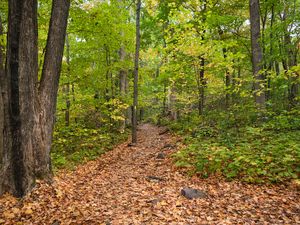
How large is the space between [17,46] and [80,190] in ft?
13.0

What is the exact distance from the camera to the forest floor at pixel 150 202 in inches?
167

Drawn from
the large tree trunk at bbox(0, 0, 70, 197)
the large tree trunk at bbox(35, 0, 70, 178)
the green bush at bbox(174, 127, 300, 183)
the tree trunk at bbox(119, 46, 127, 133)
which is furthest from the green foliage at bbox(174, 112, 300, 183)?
the tree trunk at bbox(119, 46, 127, 133)

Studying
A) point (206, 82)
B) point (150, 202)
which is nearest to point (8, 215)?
point (150, 202)

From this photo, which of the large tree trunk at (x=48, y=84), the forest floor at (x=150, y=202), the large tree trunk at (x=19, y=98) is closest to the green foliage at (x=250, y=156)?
the forest floor at (x=150, y=202)

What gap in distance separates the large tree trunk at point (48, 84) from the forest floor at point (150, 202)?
661 millimetres

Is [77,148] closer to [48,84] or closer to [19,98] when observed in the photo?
[48,84]

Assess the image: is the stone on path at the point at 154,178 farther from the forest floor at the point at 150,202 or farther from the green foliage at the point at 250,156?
the green foliage at the point at 250,156

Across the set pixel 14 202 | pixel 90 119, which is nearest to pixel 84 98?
pixel 90 119

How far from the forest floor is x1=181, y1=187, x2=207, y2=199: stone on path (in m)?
0.14

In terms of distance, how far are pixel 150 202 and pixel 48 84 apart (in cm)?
392

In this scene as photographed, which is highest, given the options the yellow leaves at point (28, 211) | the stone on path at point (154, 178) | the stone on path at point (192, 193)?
the stone on path at point (192, 193)

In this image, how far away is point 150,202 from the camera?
5016mm

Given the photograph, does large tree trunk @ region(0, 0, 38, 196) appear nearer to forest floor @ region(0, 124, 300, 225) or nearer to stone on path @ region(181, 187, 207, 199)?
forest floor @ region(0, 124, 300, 225)

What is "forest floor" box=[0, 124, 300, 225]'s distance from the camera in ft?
13.9
